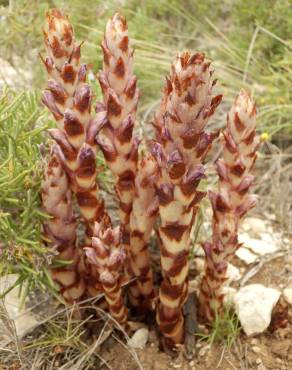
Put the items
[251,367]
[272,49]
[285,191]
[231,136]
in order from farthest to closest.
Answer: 1. [272,49]
2. [285,191]
3. [251,367]
4. [231,136]

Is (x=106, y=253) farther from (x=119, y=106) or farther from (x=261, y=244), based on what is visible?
(x=261, y=244)

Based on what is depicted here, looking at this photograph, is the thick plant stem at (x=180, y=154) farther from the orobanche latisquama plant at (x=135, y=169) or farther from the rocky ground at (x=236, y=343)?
the rocky ground at (x=236, y=343)

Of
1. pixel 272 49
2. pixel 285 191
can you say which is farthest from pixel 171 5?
pixel 285 191

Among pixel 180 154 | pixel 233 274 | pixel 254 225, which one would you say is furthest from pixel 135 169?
pixel 254 225

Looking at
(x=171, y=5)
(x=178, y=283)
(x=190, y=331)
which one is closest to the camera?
(x=178, y=283)

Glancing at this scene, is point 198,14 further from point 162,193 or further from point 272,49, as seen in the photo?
point 162,193

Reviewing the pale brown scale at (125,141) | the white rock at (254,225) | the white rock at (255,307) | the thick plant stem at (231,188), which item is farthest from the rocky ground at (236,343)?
the white rock at (254,225)

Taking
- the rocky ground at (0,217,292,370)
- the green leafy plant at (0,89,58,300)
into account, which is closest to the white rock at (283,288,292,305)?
the rocky ground at (0,217,292,370)

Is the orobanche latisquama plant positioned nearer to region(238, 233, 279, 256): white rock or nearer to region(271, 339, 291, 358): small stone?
region(271, 339, 291, 358): small stone
